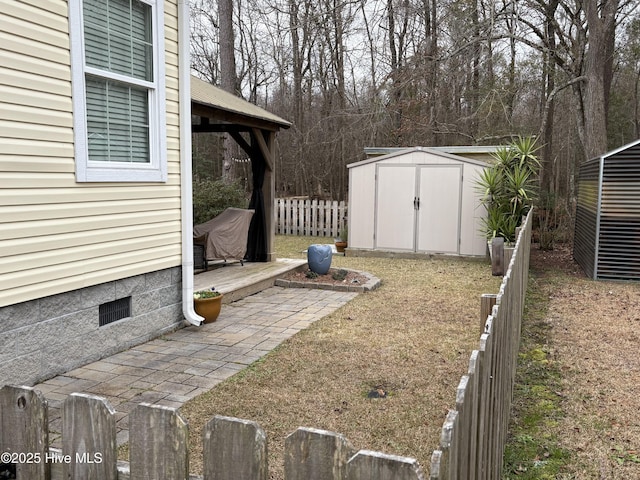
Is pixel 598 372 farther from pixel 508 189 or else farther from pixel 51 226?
pixel 508 189

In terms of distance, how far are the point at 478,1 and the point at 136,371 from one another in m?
12.9

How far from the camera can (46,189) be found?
13.5 feet

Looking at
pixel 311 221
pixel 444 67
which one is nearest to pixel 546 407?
pixel 311 221

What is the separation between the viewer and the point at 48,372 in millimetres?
4246

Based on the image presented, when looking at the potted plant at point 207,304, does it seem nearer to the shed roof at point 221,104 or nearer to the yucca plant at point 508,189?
the shed roof at point 221,104

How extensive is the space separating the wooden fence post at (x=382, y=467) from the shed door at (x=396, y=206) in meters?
10.5

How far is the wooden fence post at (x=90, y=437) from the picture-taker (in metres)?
1.58

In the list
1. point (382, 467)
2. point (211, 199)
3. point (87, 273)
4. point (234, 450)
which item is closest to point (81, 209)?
point (87, 273)

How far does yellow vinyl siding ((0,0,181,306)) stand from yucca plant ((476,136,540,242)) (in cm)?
708

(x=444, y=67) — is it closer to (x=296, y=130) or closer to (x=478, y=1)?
(x=478, y=1)

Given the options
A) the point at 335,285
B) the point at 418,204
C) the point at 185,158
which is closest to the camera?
the point at 185,158

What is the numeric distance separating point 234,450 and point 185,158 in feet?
15.1

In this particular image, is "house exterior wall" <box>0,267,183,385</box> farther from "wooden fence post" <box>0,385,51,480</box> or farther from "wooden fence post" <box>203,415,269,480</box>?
"wooden fence post" <box>203,415,269,480</box>

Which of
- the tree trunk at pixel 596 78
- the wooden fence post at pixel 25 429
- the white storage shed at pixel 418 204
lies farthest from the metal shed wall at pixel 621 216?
the wooden fence post at pixel 25 429
